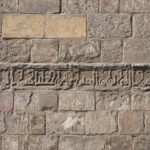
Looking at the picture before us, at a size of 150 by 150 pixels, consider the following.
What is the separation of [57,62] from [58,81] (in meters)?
0.25

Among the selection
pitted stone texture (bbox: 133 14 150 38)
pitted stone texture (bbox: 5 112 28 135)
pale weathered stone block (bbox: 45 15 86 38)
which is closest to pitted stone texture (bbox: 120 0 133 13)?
pitted stone texture (bbox: 133 14 150 38)

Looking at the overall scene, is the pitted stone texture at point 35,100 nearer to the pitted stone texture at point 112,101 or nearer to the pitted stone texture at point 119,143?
the pitted stone texture at point 112,101

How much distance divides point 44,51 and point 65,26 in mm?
435

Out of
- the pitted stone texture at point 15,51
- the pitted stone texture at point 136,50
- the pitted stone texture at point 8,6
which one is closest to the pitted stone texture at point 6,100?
the pitted stone texture at point 15,51

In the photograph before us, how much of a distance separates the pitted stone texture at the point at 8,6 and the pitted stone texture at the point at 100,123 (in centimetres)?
172

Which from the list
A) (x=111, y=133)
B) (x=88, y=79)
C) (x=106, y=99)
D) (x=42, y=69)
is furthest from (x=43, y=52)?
(x=111, y=133)

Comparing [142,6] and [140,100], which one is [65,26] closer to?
[142,6]

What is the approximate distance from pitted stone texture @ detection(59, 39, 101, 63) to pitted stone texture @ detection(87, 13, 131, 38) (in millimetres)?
134

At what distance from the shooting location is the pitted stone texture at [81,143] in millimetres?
3578

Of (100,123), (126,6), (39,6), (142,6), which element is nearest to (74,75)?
(100,123)

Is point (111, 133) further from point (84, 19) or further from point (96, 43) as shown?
point (84, 19)

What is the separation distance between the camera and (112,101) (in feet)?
12.0

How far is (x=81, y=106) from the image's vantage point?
3629 mm

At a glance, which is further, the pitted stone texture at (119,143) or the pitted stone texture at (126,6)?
the pitted stone texture at (126,6)
